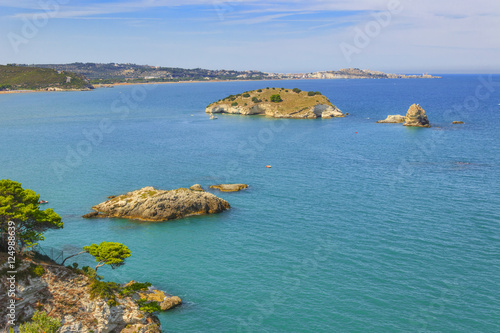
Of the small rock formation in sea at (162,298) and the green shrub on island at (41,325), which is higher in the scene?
the green shrub on island at (41,325)

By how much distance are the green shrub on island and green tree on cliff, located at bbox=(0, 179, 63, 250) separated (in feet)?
26.9

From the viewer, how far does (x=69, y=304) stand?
118 ft

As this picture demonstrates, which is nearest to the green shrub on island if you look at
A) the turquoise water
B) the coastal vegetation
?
the coastal vegetation

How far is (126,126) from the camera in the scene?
571 ft

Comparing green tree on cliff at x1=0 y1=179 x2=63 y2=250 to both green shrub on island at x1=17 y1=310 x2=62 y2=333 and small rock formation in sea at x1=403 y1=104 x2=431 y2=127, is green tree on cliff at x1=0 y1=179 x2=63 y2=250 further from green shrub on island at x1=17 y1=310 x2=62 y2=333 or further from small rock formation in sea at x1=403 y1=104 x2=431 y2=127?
small rock formation in sea at x1=403 y1=104 x2=431 y2=127

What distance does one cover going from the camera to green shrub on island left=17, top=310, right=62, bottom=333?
30359 millimetres

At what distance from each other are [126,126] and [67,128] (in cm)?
2330

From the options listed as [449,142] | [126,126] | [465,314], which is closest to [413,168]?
[449,142]

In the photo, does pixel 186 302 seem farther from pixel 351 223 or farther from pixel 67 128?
pixel 67 128

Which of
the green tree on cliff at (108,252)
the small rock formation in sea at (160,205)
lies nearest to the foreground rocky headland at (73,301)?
the green tree on cliff at (108,252)

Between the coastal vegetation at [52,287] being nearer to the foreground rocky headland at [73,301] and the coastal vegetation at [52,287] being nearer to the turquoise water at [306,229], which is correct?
the foreground rocky headland at [73,301]

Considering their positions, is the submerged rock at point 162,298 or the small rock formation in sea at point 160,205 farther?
the small rock formation in sea at point 160,205

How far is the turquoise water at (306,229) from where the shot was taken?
143 ft

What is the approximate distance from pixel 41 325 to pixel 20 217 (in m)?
11.4
